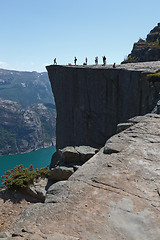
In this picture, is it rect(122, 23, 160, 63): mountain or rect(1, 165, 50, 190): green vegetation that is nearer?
rect(1, 165, 50, 190): green vegetation

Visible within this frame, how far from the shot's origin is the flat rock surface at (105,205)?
5.61m

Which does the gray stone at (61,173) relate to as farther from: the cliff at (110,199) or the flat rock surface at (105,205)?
the flat rock surface at (105,205)

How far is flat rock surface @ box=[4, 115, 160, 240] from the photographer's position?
561 centimetres

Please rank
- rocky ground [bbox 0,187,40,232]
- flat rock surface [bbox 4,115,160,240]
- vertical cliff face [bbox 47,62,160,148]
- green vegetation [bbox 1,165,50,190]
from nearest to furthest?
1. flat rock surface [bbox 4,115,160,240]
2. rocky ground [bbox 0,187,40,232]
3. green vegetation [bbox 1,165,50,190]
4. vertical cliff face [bbox 47,62,160,148]

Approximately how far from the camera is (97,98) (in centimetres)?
4444

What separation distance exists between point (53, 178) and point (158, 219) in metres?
14.6

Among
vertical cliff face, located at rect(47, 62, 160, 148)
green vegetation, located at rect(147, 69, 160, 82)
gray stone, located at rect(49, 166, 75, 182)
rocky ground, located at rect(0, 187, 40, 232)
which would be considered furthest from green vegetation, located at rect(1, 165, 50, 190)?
green vegetation, located at rect(147, 69, 160, 82)

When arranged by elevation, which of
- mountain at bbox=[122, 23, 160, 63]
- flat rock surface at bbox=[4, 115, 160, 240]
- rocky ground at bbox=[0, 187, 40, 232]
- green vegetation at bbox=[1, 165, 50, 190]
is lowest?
rocky ground at bbox=[0, 187, 40, 232]

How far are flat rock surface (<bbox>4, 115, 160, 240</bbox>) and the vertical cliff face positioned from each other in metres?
19.5

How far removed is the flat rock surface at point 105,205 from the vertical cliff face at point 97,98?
19.5 meters

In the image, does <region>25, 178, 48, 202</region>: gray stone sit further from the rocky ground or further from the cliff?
the cliff

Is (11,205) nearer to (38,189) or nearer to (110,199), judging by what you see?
(38,189)

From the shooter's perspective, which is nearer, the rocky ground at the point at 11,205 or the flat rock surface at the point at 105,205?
the flat rock surface at the point at 105,205

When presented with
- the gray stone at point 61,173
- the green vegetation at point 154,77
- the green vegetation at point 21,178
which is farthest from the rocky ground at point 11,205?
the green vegetation at point 154,77
